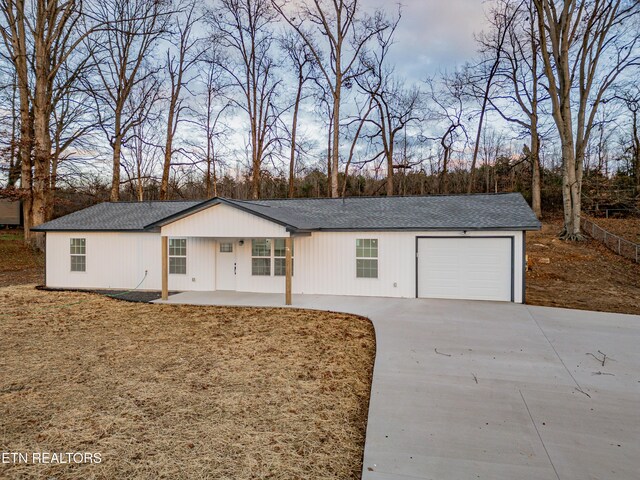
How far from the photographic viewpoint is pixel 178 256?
1188cm

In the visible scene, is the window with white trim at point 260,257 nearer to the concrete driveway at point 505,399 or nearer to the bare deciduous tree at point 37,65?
the concrete driveway at point 505,399

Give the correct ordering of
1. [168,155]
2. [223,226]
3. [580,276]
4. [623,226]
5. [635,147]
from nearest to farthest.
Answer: [223,226]
[580,276]
[623,226]
[168,155]
[635,147]

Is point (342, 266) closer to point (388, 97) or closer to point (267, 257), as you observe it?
point (267, 257)

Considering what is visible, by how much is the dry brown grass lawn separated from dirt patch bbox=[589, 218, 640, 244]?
16615 mm

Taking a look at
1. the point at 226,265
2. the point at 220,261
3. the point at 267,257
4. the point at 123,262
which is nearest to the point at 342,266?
the point at 267,257

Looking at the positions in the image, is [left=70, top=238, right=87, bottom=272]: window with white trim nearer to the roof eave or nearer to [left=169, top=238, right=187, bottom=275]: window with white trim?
[left=169, top=238, right=187, bottom=275]: window with white trim

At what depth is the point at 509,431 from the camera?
12.0 ft

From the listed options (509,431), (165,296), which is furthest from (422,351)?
(165,296)

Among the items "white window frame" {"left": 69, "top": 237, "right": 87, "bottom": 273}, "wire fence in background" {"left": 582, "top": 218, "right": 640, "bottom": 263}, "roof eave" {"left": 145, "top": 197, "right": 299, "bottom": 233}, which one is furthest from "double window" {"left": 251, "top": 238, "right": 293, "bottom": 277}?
"wire fence in background" {"left": 582, "top": 218, "right": 640, "bottom": 263}

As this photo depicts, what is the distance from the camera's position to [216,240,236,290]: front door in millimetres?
11703

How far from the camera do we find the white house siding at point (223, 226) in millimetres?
9695

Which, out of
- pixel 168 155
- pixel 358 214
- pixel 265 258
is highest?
pixel 168 155

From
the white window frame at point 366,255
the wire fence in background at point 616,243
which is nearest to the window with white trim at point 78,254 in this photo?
the white window frame at point 366,255

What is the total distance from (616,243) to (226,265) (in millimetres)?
16635
